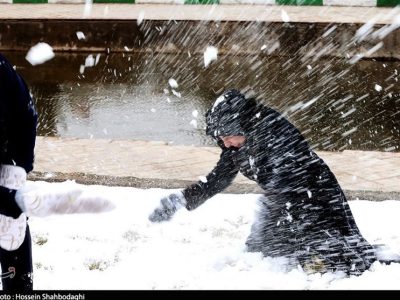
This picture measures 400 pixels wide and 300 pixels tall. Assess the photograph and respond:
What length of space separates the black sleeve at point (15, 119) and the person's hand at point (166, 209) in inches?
35.4

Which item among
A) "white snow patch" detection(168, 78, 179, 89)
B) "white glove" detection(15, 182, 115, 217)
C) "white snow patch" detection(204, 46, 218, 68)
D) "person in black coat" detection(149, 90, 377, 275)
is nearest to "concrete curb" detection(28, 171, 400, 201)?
"person in black coat" detection(149, 90, 377, 275)

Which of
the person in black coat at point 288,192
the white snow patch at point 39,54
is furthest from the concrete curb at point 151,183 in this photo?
the white snow patch at point 39,54

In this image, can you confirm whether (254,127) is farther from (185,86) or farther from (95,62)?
(95,62)

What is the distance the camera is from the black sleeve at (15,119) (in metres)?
2.91

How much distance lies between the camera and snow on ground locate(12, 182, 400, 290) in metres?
3.74

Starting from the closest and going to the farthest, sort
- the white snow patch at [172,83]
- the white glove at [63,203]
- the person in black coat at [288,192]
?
the white glove at [63,203] → the person in black coat at [288,192] → the white snow patch at [172,83]

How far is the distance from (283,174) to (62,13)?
11.8m

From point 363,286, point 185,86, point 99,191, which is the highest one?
point 185,86

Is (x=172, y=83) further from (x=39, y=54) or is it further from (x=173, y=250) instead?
(x=173, y=250)

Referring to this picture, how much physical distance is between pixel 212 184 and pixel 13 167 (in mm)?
1232

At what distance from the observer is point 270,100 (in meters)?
9.14

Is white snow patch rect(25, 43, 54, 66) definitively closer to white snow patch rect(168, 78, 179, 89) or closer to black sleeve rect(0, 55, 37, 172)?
white snow patch rect(168, 78, 179, 89)

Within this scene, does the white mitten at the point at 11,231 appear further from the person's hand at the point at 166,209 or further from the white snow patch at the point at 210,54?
the white snow patch at the point at 210,54

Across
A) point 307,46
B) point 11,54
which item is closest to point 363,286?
point 307,46
